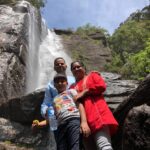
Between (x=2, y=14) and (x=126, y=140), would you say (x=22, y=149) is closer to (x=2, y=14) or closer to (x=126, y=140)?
(x=126, y=140)

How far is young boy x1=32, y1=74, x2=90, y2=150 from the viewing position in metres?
5.92

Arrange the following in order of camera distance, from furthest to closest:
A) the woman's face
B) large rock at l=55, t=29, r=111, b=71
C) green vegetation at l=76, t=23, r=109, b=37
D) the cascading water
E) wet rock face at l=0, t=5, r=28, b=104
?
1. green vegetation at l=76, t=23, r=109, b=37
2. large rock at l=55, t=29, r=111, b=71
3. the cascading water
4. wet rock face at l=0, t=5, r=28, b=104
5. the woman's face

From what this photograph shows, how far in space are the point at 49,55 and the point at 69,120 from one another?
21.5 m

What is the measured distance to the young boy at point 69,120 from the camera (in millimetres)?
5918

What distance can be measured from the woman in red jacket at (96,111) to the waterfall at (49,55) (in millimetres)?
16247

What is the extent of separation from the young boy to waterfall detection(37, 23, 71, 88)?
53.8 ft

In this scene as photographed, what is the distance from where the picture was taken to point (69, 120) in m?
6.02

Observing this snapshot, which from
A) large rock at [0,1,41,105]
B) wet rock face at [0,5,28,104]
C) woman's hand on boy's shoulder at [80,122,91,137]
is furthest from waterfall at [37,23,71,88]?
woman's hand on boy's shoulder at [80,122,91,137]

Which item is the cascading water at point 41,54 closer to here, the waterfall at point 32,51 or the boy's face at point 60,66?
the waterfall at point 32,51

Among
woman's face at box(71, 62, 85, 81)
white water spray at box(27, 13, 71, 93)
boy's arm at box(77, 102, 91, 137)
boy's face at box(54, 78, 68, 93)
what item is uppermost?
white water spray at box(27, 13, 71, 93)

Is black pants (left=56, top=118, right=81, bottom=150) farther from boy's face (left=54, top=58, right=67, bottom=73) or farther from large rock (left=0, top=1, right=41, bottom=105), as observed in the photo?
large rock (left=0, top=1, right=41, bottom=105)

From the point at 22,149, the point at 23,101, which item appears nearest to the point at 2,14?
the point at 23,101

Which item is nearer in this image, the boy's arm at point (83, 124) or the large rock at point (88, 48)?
the boy's arm at point (83, 124)

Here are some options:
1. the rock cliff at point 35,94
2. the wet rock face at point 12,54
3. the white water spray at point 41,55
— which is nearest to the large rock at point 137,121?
the rock cliff at point 35,94
